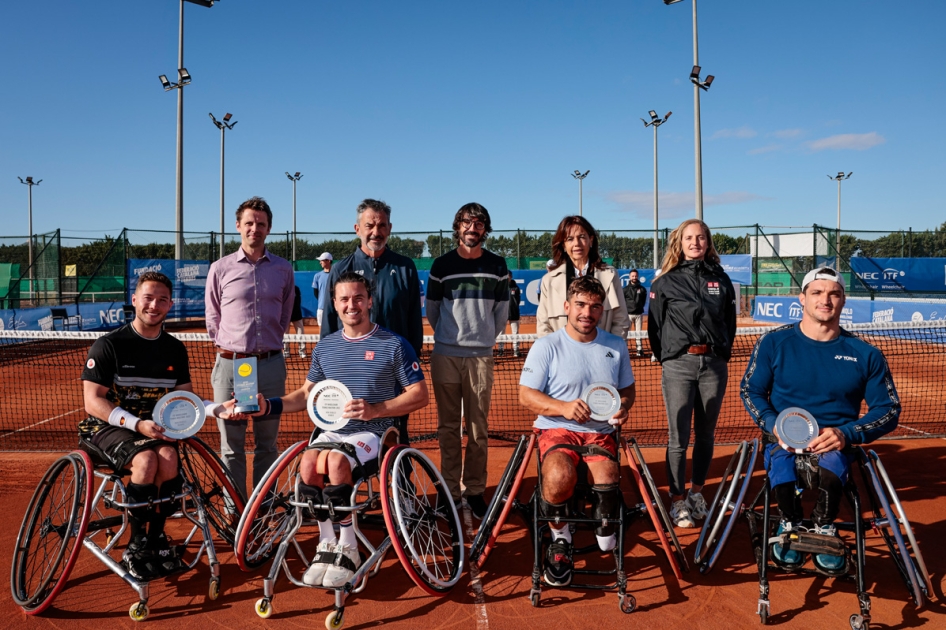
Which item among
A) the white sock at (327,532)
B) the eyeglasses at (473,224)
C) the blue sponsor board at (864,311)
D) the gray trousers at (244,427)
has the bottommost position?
the white sock at (327,532)

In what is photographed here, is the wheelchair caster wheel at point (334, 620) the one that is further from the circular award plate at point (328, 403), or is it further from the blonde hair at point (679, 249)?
the blonde hair at point (679, 249)

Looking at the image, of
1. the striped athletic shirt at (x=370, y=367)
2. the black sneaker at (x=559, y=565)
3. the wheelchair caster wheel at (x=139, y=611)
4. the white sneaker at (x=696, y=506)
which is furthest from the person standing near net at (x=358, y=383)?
the white sneaker at (x=696, y=506)

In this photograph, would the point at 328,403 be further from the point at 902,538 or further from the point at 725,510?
the point at 902,538

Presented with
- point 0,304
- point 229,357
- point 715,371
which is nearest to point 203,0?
point 0,304

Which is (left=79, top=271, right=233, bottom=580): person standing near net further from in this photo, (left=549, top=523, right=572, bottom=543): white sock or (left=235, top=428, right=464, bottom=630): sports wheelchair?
(left=549, top=523, right=572, bottom=543): white sock

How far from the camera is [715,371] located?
3.83 metres

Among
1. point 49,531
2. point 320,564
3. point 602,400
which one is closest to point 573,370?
point 602,400

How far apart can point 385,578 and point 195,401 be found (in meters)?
1.35

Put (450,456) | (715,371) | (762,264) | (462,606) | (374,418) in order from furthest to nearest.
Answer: (762,264) < (450,456) < (715,371) < (374,418) < (462,606)

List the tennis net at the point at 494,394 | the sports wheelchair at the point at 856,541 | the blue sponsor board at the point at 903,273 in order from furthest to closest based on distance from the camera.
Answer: the blue sponsor board at the point at 903,273 < the tennis net at the point at 494,394 < the sports wheelchair at the point at 856,541

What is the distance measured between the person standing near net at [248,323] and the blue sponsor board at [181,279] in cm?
1493

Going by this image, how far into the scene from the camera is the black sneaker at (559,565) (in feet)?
10.1

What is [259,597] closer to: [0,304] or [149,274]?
[149,274]

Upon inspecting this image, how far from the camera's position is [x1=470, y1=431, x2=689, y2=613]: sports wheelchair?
9.68ft
